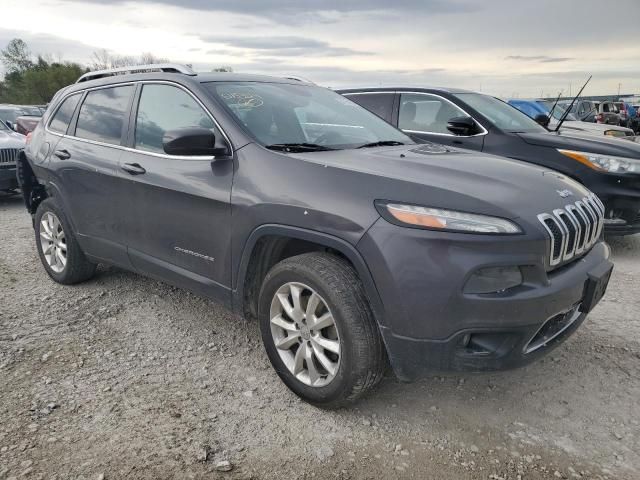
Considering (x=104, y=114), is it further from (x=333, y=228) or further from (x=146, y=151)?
(x=333, y=228)

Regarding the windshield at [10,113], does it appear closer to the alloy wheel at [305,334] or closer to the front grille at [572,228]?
the alloy wheel at [305,334]

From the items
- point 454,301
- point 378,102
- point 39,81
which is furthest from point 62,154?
point 39,81

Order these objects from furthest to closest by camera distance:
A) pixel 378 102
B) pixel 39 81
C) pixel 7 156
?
pixel 39 81 → pixel 7 156 → pixel 378 102

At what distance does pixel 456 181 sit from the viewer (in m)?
2.44

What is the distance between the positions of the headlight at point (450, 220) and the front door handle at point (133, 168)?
1.82 m

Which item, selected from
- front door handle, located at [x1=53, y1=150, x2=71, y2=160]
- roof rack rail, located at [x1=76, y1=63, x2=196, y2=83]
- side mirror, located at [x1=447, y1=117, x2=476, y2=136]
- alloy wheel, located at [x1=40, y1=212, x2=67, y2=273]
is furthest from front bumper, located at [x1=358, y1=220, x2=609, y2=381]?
side mirror, located at [x1=447, y1=117, x2=476, y2=136]

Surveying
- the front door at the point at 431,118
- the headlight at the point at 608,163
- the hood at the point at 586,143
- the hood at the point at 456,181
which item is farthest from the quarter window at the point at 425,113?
the hood at the point at 456,181

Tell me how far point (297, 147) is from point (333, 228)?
0.71m

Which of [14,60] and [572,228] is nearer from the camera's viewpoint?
[572,228]

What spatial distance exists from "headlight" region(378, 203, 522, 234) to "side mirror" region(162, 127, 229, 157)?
1.12 m

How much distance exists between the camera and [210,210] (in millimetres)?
2955

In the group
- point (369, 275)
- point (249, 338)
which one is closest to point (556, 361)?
point (369, 275)

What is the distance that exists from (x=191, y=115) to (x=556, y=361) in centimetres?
267

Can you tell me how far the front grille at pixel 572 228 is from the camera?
7.70 ft
